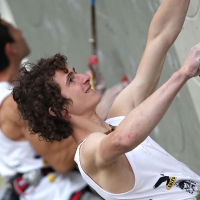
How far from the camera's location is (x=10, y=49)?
105 inches

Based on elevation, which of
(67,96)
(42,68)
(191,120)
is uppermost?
(42,68)

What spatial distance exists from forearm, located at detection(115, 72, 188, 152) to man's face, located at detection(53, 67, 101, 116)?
33cm

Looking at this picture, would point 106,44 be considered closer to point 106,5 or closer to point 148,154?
point 106,5

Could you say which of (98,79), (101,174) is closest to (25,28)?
(98,79)

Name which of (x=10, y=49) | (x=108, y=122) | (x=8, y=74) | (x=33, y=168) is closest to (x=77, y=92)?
(x=108, y=122)

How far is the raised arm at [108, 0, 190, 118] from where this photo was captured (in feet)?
5.10

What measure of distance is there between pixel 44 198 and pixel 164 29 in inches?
43.4

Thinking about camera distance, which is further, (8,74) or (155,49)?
(8,74)

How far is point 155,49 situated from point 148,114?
504 millimetres

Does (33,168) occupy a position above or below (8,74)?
below

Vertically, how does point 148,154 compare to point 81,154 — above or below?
below

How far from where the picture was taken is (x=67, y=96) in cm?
147

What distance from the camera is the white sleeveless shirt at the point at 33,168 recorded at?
2.18m

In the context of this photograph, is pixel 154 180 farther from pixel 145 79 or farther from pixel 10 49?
pixel 10 49
